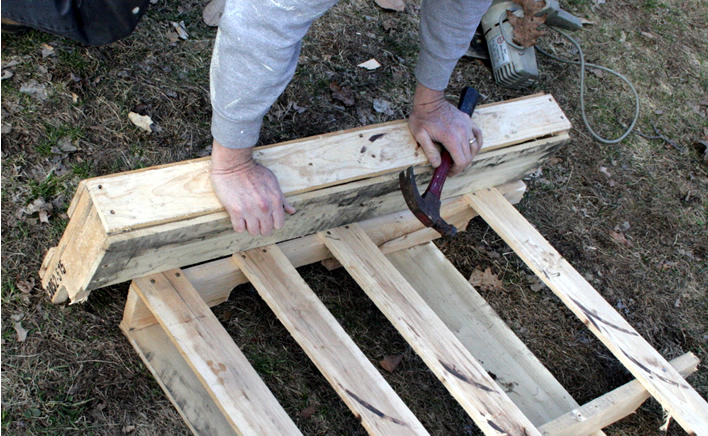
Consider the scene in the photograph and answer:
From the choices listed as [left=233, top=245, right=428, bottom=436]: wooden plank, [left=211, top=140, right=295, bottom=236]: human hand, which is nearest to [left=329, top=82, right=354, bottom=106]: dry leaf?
[left=233, top=245, right=428, bottom=436]: wooden plank

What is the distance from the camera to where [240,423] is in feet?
6.43

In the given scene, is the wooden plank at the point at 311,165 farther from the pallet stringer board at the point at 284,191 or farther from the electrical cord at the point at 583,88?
the electrical cord at the point at 583,88

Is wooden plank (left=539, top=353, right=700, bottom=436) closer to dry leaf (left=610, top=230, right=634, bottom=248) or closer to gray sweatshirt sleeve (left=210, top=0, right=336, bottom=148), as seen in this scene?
dry leaf (left=610, top=230, right=634, bottom=248)

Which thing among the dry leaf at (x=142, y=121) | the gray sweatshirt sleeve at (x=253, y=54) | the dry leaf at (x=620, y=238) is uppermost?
the gray sweatshirt sleeve at (x=253, y=54)

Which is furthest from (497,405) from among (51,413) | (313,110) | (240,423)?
(313,110)

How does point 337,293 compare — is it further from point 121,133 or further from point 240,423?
point 121,133

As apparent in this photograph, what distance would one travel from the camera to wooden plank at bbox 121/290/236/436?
225 centimetres

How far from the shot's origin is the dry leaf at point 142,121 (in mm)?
2938

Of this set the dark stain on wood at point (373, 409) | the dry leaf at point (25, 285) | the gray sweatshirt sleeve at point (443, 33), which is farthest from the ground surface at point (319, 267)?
the gray sweatshirt sleeve at point (443, 33)

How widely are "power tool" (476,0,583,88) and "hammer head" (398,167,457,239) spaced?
200 cm

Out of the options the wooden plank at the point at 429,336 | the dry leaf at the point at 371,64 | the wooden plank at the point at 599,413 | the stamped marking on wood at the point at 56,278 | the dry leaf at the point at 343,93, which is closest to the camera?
the wooden plank at the point at 429,336

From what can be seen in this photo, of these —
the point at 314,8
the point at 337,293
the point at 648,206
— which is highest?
the point at 314,8

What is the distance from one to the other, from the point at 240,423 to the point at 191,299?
0.49 m

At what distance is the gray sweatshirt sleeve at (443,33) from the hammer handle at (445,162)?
180mm
